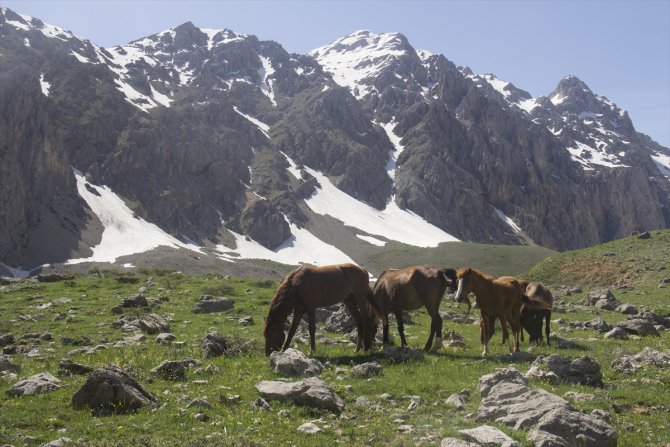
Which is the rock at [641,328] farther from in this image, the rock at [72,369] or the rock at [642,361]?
the rock at [72,369]

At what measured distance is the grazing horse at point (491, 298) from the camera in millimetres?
18969

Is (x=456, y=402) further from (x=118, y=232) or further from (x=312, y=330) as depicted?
(x=118, y=232)

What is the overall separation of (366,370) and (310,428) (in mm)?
4407

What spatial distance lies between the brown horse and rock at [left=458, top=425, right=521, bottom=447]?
8.62 m

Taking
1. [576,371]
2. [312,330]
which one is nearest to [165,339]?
[312,330]

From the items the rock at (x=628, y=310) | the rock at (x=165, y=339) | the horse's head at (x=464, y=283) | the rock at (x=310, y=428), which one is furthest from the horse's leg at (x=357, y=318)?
the rock at (x=628, y=310)

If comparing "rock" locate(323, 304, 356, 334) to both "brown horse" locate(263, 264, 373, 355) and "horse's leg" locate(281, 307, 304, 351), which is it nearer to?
"brown horse" locate(263, 264, 373, 355)

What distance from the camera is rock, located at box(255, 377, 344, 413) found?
1192 centimetres

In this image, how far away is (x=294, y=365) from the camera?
14.8 meters

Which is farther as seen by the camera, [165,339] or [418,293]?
[165,339]

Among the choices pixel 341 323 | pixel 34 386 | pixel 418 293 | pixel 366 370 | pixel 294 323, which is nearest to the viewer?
pixel 34 386

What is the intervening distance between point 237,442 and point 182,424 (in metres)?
1.67

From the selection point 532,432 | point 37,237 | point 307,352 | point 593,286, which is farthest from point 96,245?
point 532,432

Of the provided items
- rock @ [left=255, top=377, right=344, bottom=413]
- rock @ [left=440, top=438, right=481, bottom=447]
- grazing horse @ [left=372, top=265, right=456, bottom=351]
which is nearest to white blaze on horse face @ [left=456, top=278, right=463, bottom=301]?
grazing horse @ [left=372, top=265, right=456, bottom=351]
